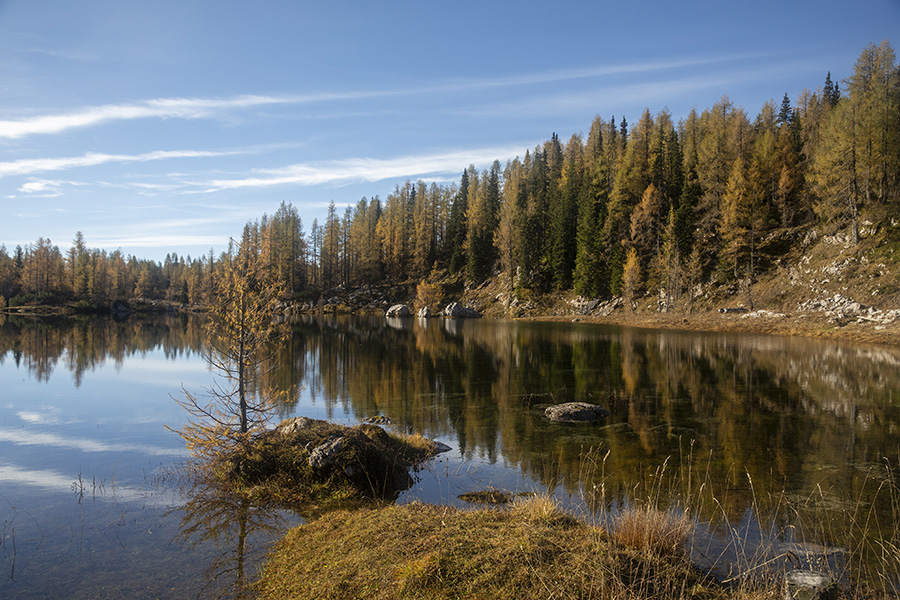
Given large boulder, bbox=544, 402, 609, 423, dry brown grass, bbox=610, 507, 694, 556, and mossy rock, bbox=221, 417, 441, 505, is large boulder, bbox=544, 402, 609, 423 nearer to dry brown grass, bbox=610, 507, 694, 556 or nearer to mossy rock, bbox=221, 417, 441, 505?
mossy rock, bbox=221, 417, 441, 505

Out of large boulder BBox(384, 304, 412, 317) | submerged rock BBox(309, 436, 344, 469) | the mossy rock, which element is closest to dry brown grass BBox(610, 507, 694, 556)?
the mossy rock

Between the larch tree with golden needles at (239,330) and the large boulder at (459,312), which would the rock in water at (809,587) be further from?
the large boulder at (459,312)

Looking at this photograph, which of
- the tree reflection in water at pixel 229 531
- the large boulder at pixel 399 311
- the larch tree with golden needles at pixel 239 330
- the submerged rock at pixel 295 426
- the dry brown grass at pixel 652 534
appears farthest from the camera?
the large boulder at pixel 399 311

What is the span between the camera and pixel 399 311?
88.8 m

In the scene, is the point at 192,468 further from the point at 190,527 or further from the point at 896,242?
the point at 896,242

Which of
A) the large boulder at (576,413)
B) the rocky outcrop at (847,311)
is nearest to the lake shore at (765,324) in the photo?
the rocky outcrop at (847,311)

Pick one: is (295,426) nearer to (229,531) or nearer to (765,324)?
(229,531)

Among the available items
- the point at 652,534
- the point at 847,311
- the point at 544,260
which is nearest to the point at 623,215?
the point at 544,260

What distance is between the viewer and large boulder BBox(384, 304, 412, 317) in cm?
8850

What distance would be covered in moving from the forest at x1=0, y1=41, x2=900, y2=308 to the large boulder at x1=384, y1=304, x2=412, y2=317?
52.9 feet

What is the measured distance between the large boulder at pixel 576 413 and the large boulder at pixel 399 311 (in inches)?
2832

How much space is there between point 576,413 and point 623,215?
70677 millimetres

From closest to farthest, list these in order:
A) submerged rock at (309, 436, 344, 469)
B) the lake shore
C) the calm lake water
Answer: the calm lake water → submerged rock at (309, 436, 344, 469) → the lake shore

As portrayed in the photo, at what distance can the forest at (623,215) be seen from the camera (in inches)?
2131
